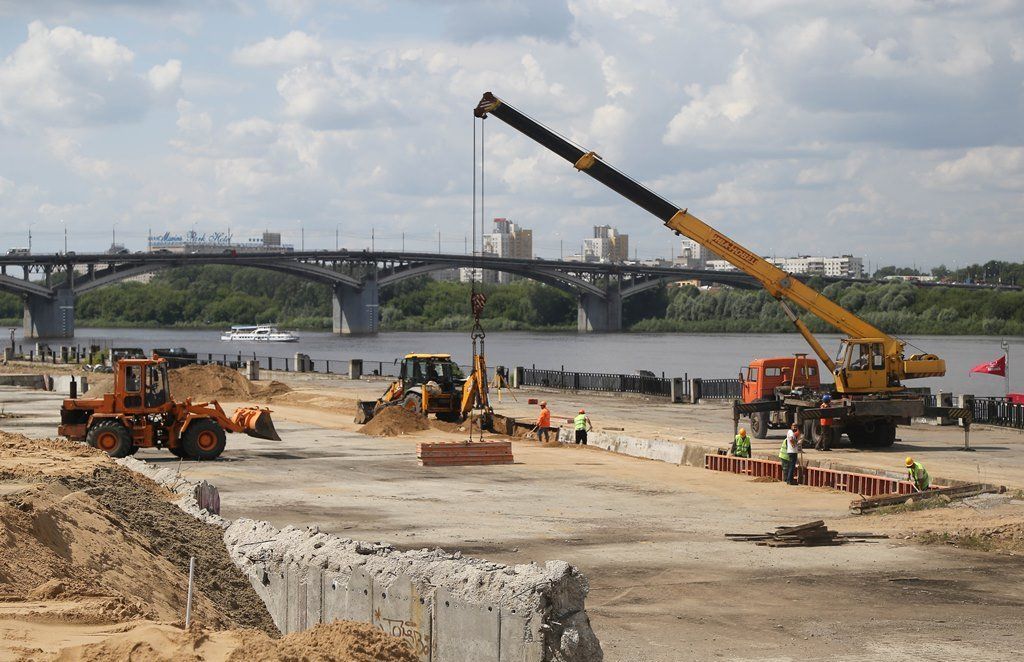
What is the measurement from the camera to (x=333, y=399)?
55.1 meters

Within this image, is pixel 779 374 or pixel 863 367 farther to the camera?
pixel 779 374

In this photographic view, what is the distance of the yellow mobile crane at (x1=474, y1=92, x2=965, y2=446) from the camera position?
35750 mm

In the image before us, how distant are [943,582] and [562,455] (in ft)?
61.6

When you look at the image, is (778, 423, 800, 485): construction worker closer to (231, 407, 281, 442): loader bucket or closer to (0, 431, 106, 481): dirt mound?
(231, 407, 281, 442): loader bucket

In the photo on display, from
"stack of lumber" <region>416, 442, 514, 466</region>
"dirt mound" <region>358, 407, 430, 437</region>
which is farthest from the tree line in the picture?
"stack of lumber" <region>416, 442, 514, 466</region>

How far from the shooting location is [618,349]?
13938cm

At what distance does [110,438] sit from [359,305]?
129m

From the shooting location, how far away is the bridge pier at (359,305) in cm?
15775

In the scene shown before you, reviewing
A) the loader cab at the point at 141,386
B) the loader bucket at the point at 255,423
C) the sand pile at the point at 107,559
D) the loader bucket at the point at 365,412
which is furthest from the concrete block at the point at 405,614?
the loader bucket at the point at 365,412

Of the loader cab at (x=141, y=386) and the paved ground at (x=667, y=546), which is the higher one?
the loader cab at (x=141, y=386)

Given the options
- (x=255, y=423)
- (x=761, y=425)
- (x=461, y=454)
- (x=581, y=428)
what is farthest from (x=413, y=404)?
(x=761, y=425)

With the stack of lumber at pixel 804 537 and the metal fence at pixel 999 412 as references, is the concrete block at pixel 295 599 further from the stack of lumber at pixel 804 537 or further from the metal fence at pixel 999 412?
the metal fence at pixel 999 412

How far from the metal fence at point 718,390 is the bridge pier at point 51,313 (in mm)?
103992

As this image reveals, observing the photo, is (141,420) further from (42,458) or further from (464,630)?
(464,630)
